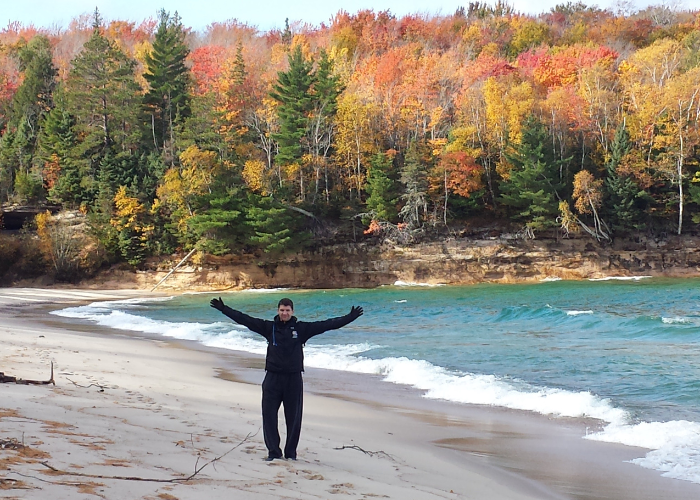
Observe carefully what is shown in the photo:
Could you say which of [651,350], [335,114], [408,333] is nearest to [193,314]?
[408,333]

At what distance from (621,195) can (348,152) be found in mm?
21224

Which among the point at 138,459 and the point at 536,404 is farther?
the point at 536,404

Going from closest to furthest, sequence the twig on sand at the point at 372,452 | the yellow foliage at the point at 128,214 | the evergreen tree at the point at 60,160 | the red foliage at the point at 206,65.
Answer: the twig on sand at the point at 372,452 → the yellow foliage at the point at 128,214 → the evergreen tree at the point at 60,160 → the red foliage at the point at 206,65

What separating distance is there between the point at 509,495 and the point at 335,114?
51874 mm

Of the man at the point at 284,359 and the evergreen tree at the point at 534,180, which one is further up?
the evergreen tree at the point at 534,180

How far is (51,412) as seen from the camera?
281 inches

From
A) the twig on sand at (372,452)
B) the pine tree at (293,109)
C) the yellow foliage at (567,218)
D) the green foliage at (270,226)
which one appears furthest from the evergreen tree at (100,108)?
the twig on sand at (372,452)

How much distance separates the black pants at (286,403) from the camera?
6.36 m

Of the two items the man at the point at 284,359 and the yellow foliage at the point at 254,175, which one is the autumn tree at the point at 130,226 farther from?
the man at the point at 284,359

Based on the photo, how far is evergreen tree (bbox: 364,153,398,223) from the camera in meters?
50.6

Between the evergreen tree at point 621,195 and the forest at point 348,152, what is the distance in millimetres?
138

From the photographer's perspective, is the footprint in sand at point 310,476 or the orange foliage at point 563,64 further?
the orange foliage at point 563,64

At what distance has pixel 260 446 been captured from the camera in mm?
6871

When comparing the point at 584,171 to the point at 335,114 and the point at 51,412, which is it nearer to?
the point at 335,114
